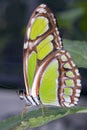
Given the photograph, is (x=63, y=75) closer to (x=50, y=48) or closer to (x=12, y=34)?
(x=50, y=48)

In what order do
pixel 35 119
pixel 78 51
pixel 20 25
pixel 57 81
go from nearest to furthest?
1. pixel 35 119
2. pixel 78 51
3. pixel 57 81
4. pixel 20 25

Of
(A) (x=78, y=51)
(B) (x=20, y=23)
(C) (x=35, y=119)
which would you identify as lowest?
(C) (x=35, y=119)

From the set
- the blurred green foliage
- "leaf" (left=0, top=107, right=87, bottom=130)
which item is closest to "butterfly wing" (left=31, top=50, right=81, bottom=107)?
"leaf" (left=0, top=107, right=87, bottom=130)

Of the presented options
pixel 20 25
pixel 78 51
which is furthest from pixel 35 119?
pixel 20 25

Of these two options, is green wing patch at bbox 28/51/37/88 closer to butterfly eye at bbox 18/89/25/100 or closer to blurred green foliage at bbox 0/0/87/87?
butterfly eye at bbox 18/89/25/100

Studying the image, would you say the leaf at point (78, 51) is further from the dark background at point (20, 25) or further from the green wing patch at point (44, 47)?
the dark background at point (20, 25)

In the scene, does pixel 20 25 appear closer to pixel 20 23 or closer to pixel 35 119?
pixel 20 23
